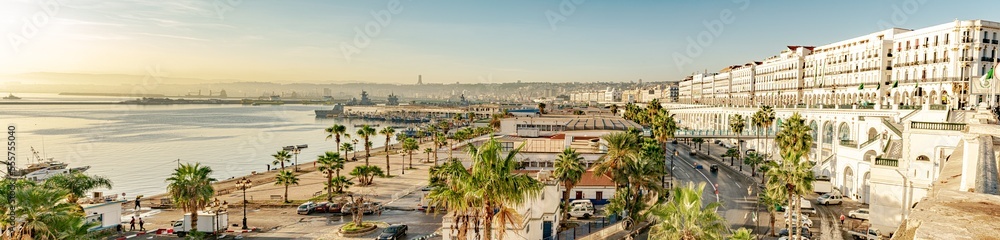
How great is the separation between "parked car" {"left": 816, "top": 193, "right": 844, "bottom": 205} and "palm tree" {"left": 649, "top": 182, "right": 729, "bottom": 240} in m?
34.4

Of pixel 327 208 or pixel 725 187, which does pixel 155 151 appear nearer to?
pixel 327 208

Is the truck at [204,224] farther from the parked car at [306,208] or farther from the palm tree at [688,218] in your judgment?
the palm tree at [688,218]

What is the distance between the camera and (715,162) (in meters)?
81.1

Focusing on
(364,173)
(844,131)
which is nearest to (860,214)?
(844,131)

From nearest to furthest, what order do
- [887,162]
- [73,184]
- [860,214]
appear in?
[887,162], [73,184], [860,214]

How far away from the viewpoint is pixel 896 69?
261 feet

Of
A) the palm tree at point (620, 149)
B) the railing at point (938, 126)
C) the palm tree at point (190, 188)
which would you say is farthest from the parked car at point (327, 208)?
the railing at point (938, 126)

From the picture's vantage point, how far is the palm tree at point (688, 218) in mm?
19719

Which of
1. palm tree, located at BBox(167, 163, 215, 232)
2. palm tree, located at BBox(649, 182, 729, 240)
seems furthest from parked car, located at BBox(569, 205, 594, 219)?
palm tree, located at BBox(167, 163, 215, 232)

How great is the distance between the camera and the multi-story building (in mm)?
66750

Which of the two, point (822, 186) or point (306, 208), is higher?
point (822, 186)

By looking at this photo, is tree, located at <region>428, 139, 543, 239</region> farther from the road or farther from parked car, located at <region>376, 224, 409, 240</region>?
parked car, located at <region>376, 224, 409, 240</region>

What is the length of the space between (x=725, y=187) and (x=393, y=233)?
37.7m

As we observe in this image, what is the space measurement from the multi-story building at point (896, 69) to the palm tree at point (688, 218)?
42756mm
